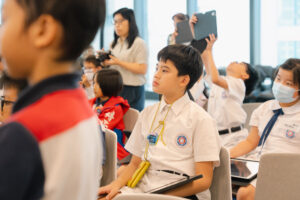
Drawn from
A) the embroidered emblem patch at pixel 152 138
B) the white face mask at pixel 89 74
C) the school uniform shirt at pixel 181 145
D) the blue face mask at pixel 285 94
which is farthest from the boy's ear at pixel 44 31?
the white face mask at pixel 89 74

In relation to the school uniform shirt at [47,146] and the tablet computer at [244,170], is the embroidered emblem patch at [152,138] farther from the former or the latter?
the school uniform shirt at [47,146]

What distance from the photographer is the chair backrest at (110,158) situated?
2.13 metres

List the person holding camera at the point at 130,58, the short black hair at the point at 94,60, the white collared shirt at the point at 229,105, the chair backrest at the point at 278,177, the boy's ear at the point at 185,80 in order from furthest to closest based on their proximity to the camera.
→ the short black hair at the point at 94,60
the person holding camera at the point at 130,58
the white collared shirt at the point at 229,105
the boy's ear at the point at 185,80
the chair backrest at the point at 278,177

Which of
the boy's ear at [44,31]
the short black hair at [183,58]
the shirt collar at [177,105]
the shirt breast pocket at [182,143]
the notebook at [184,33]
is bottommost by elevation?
the shirt breast pocket at [182,143]

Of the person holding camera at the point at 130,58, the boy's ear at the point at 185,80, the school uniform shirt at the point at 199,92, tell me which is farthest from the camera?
the person holding camera at the point at 130,58

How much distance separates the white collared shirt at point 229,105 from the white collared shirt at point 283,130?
0.51 m

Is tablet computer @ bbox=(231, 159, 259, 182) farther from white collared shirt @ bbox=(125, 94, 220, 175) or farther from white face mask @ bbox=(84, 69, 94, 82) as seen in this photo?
white face mask @ bbox=(84, 69, 94, 82)

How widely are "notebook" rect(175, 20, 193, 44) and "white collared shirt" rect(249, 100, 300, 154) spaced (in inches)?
39.9

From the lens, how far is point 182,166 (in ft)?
6.07

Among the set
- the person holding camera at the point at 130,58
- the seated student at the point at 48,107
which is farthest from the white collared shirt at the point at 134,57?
the seated student at the point at 48,107

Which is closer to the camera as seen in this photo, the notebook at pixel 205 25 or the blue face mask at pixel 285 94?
the blue face mask at pixel 285 94

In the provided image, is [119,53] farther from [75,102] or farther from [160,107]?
[75,102]

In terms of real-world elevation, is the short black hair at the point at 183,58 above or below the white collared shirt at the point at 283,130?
above

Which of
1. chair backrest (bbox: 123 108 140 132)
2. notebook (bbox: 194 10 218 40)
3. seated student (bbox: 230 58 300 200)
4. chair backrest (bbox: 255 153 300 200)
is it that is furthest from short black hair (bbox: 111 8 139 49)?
chair backrest (bbox: 255 153 300 200)
